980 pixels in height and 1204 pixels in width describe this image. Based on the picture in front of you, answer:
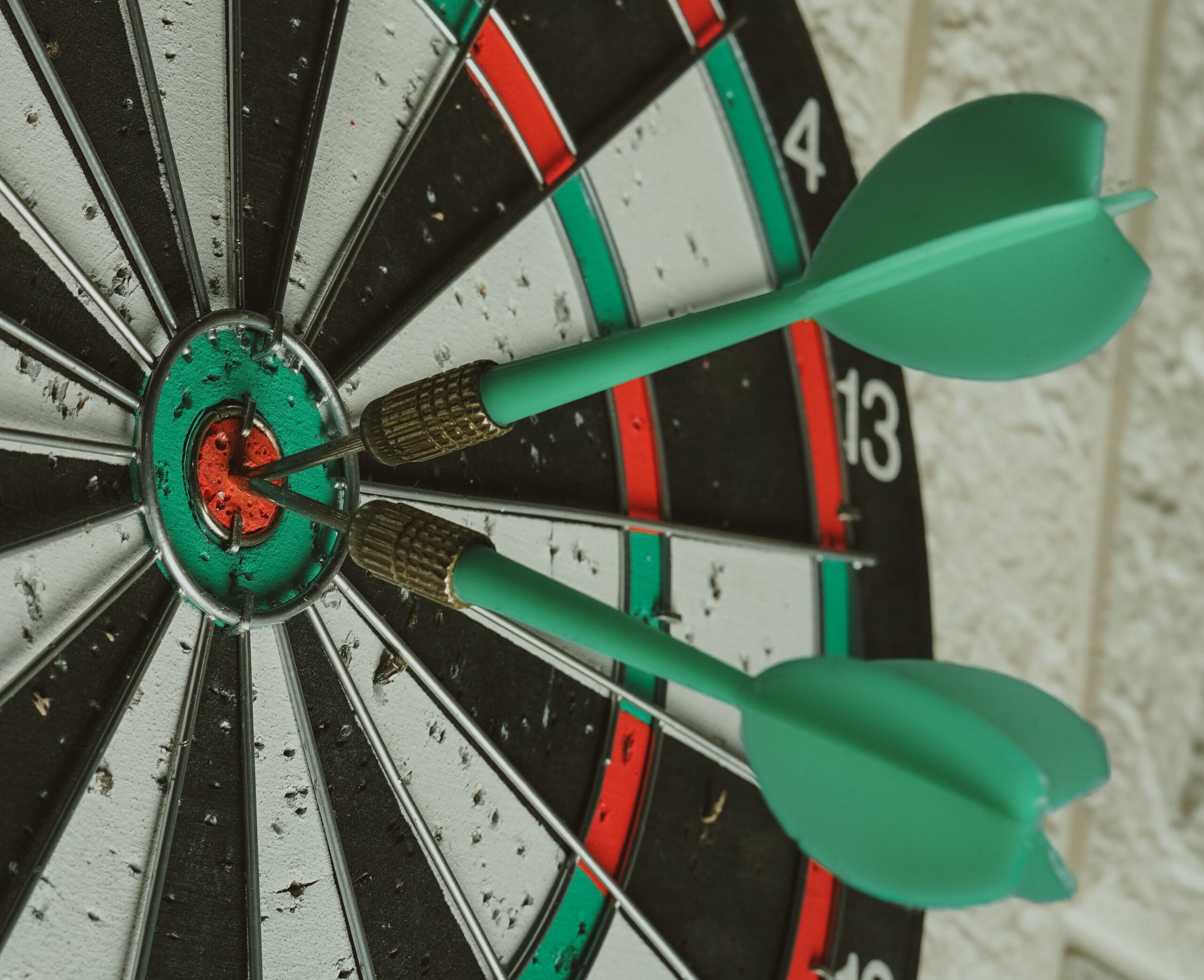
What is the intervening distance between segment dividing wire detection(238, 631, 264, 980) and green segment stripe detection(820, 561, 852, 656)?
Answer: 1.41 ft

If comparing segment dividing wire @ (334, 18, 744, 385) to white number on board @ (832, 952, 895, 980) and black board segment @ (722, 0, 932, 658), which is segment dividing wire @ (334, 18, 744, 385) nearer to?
black board segment @ (722, 0, 932, 658)

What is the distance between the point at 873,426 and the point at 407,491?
1.33 feet

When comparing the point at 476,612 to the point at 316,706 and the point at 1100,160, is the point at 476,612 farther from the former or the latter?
the point at 1100,160

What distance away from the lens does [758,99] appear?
89 cm

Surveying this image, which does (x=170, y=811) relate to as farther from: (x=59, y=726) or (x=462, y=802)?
Answer: (x=462, y=802)

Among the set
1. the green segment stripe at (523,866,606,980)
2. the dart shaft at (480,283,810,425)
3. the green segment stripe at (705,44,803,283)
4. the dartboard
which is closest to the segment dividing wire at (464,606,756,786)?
the dartboard

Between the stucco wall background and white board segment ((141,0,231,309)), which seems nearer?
white board segment ((141,0,231,309))

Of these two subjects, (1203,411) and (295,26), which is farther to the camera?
(1203,411)

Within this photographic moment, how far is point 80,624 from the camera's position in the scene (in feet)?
1.87

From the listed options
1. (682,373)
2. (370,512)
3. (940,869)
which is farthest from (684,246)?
(940,869)

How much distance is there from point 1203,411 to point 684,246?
0.57 metres

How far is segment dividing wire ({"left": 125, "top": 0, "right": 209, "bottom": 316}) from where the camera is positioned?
0.60 meters

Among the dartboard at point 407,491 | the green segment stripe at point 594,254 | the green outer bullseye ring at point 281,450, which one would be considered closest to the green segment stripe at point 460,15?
the dartboard at point 407,491

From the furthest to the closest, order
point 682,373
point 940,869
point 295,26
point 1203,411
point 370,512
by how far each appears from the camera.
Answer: point 1203,411, point 682,373, point 295,26, point 370,512, point 940,869
